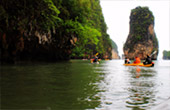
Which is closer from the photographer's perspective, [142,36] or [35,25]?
[35,25]

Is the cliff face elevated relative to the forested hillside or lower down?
elevated

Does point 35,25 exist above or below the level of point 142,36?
below

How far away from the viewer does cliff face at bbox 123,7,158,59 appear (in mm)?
110938

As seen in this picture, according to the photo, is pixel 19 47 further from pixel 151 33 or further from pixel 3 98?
pixel 151 33

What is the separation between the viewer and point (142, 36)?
113312 mm

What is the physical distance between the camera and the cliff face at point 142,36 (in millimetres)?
110938

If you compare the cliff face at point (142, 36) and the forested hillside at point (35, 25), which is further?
the cliff face at point (142, 36)

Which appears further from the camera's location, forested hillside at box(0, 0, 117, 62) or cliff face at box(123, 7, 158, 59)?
cliff face at box(123, 7, 158, 59)

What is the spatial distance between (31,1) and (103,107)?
15.8 m

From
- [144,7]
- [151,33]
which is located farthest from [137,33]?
[144,7]

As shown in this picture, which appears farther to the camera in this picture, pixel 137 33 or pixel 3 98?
pixel 137 33

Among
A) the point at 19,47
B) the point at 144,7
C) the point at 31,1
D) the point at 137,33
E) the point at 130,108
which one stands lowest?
the point at 130,108

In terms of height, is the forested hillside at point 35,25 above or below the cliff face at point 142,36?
below

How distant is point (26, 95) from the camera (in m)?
4.81
